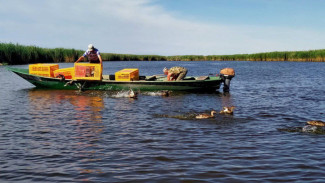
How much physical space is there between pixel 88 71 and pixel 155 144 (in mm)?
12102

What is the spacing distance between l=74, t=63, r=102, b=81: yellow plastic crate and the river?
457 centimetres

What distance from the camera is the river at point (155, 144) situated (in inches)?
249

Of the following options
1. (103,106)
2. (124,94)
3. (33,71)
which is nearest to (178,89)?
(124,94)

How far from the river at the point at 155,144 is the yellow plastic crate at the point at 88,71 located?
180 inches

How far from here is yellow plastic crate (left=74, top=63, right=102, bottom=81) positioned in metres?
19.4

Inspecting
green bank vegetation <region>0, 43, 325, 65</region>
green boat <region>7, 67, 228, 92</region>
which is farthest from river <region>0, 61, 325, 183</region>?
green bank vegetation <region>0, 43, 325, 65</region>

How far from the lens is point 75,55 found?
60469 mm

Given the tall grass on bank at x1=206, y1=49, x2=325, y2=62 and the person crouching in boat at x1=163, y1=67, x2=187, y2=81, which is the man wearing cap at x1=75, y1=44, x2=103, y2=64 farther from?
the tall grass on bank at x1=206, y1=49, x2=325, y2=62

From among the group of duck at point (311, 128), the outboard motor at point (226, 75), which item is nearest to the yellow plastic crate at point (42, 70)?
the outboard motor at point (226, 75)

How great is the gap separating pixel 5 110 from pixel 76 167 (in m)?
8.26

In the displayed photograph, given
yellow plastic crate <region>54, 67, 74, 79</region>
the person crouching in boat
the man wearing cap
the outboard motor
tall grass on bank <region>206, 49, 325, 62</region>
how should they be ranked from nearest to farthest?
the man wearing cap → the outboard motor → the person crouching in boat → yellow plastic crate <region>54, 67, 74, 79</region> → tall grass on bank <region>206, 49, 325, 62</region>

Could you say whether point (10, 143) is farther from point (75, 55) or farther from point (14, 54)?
point (75, 55)

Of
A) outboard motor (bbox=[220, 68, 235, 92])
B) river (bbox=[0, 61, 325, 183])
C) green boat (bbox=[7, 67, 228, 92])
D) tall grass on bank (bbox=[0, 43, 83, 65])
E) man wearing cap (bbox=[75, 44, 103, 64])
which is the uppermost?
tall grass on bank (bbox=[0, 43, 83, 65])

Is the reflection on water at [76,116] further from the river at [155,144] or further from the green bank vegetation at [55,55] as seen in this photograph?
the green bank vegetation at [55,55]
